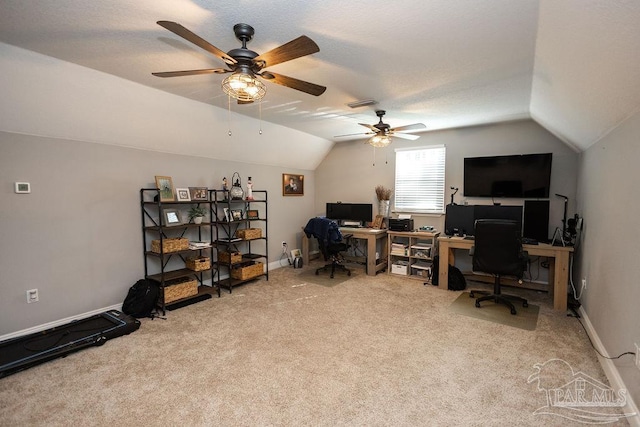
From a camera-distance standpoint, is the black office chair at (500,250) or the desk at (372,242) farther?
the desk at (372,242)

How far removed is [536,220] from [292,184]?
4046 mm

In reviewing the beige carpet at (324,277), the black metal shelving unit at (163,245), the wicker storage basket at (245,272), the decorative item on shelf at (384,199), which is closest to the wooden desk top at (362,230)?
the decorative item on shelf at (384,199)

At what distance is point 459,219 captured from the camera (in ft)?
15.3

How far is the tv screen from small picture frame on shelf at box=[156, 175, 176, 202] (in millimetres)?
3038

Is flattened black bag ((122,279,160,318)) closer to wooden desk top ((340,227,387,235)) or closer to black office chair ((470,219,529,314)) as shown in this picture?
wooden desk top ((340,227,387,235))

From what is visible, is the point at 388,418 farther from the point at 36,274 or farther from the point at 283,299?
the point at 36,274

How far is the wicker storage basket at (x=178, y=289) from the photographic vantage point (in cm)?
349

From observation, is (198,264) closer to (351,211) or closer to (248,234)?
(248,234)

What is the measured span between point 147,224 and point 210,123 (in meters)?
1.52

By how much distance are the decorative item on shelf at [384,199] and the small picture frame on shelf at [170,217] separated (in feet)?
11.2

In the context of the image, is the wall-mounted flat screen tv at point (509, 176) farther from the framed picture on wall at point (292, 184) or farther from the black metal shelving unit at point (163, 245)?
the black metal shelving unit at point (163, 245)

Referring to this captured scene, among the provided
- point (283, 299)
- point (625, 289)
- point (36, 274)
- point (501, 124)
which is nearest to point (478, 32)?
point (625, 289)

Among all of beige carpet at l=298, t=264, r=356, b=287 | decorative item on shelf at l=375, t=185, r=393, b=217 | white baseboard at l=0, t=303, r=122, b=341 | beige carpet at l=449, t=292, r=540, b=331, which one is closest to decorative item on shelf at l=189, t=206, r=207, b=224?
white baseboard at l=0, t=303, r=122, b=341

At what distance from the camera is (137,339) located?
2.83 m
